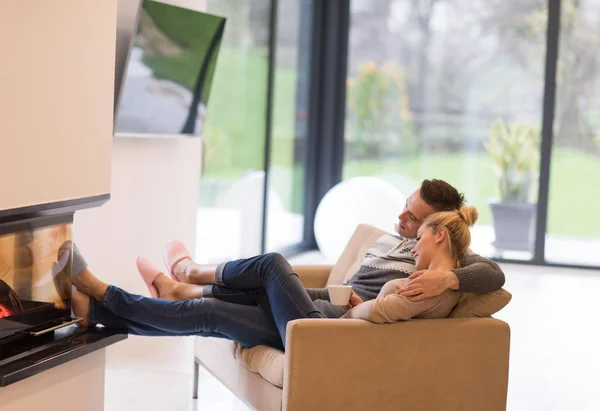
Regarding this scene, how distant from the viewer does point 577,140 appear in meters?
7.67

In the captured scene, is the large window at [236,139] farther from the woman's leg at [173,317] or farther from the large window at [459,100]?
the woman's leg at [173,317]

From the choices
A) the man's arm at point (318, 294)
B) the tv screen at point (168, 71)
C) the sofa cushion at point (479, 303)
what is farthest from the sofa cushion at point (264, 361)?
the tv screen at point (168, 71)

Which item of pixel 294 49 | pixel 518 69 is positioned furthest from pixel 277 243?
pixel 518 69

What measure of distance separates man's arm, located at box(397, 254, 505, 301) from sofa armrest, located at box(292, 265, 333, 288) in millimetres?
898

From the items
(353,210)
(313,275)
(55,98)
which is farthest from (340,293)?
(353,210)

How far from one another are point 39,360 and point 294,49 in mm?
5089

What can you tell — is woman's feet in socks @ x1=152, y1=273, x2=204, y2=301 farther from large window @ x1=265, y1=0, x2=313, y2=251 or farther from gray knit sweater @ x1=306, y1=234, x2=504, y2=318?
large window @ x1=265, y1=0, x2=313, y2=251

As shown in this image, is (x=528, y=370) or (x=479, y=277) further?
(x=528, y=370)

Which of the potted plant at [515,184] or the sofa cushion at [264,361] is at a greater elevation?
the potted plant at [515,184]

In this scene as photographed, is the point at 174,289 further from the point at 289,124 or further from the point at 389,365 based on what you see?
the point at 289,124

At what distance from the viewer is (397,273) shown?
11.1ft

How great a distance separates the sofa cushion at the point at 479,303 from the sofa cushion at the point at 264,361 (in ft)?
2.12

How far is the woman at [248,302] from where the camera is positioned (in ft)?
10.4

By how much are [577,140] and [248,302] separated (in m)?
5.05
